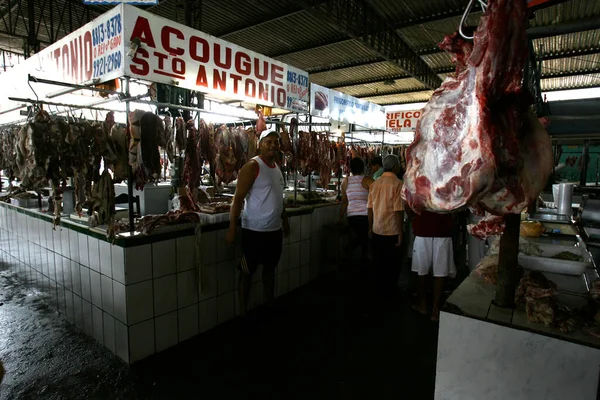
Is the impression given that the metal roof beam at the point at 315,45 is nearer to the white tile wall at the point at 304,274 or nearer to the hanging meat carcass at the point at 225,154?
the hanging meat carcass at the point at 225,154

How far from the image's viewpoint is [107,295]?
3543 mm

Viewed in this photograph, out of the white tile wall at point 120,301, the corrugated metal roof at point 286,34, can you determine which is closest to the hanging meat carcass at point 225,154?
the white tile wall at point 120,301

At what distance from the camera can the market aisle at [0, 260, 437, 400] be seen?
118 inches

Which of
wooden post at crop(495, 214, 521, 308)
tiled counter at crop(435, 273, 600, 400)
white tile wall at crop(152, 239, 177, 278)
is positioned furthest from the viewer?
white tile wall at crop(152, 239, 177, 278)

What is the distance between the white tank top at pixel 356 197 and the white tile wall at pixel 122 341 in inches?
143

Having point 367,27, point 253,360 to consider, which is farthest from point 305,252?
point 367,27

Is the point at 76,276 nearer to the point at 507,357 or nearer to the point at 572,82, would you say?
the point at 507,357

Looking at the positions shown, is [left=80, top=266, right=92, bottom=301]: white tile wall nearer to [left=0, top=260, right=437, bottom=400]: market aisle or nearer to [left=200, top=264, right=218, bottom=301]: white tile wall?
[left=0, top=260, right=437, bottom=400]: market aisle

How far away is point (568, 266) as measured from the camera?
92.0 inches

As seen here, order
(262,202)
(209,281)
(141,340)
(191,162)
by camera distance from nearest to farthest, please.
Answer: (141,340) → (262,202) → (209,281) → (191,162)

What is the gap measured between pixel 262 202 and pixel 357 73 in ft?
32.5

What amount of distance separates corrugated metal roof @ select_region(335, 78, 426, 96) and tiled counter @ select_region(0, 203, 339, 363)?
34.2 ft

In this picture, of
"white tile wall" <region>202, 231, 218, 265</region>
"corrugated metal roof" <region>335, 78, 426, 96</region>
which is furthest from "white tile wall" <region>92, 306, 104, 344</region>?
"corrugated metal roof" <region>335, 78, 426, 96</region>

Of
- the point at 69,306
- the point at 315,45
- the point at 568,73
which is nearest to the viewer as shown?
the point at 69,306
